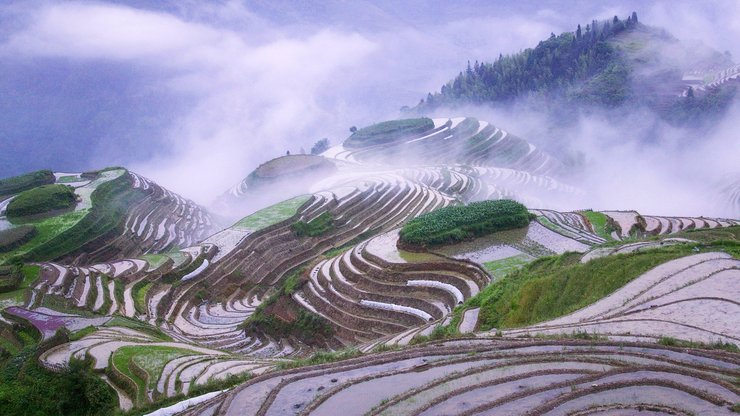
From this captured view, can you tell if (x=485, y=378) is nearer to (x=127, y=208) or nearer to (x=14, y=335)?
(x=14, y=335)

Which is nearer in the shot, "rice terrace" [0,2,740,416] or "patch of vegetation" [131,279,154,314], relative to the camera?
"rice terrace" [0,2,740,416]

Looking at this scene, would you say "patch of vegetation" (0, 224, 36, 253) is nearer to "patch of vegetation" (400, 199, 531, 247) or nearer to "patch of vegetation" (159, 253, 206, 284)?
"patch of vegetation" (159, 253, 206, 284)

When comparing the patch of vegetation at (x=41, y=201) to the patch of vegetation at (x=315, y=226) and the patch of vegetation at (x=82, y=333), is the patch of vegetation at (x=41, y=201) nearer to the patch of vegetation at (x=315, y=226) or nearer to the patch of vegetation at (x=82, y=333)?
the patch of vegetation at (x=315, y=226)

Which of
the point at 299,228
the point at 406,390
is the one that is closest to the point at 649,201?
the point at 299,228

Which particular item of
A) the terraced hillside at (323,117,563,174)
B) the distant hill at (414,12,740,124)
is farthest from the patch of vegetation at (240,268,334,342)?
the distant hill at (414,12,740,124)

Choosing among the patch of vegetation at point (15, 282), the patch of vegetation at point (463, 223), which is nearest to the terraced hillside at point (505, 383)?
the patch of vegetation at point (463, 223)

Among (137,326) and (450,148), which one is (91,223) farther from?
(450,148)

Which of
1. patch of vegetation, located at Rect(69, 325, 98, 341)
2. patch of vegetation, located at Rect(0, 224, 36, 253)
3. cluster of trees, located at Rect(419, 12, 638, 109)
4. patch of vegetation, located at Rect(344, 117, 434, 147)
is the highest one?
cluster of trees, located at Rect(419, 12, 638, 109)

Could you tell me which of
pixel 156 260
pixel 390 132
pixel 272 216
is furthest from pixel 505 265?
pixel 390 132
